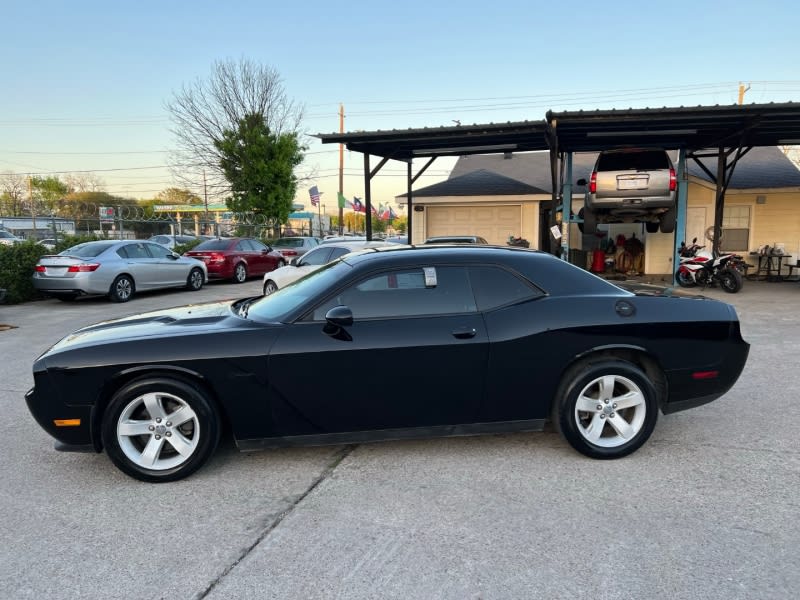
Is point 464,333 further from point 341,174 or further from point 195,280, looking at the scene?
point 341,174

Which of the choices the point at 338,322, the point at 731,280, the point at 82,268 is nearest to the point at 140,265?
the point at 82,268

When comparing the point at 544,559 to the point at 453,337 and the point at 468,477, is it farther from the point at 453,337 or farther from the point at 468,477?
the point at 453,337

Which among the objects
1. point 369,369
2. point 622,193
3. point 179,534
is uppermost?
point 622,193

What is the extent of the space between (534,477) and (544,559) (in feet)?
2.89

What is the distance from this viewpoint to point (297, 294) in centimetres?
399

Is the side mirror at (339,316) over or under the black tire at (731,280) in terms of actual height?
over

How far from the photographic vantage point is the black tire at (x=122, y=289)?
488 inches

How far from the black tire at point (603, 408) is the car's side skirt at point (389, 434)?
0.21m

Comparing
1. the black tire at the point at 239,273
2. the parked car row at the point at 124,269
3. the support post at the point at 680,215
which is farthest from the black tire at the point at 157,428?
the black tire at the point at 239,273

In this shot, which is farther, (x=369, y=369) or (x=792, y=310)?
(x=792, y=310)

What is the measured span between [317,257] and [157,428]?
8833mm

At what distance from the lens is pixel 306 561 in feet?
8.70

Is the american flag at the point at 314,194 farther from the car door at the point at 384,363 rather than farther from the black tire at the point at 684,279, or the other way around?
the car door at the point at 384,363

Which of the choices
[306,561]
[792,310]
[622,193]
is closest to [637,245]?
[622,193]
